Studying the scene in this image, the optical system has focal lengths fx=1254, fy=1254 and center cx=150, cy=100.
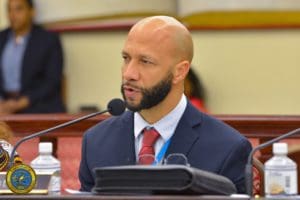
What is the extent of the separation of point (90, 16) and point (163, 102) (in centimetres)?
440

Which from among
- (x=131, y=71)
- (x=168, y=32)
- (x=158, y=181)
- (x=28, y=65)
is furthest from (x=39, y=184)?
(x=28, y=65)

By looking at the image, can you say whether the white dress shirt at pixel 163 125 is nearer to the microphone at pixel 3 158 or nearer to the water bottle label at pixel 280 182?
the microphone at pixel 3 158

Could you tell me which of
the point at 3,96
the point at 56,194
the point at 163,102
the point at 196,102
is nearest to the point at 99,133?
the point at 163,102

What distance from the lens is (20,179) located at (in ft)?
12.7

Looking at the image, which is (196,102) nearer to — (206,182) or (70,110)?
(70,110)

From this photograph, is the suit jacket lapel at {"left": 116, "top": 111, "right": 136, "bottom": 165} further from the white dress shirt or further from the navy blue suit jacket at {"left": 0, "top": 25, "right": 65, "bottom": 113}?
the navy blue suit jacket at {"left": 0, "top": 25, "right": 65, "bottom": 113}

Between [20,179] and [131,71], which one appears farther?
[131,71]

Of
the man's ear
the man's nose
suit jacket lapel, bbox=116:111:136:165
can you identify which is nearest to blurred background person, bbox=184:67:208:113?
suit jacket lapel, bbox=116:111:136:165

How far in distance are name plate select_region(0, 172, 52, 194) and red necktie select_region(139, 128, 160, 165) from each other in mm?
499

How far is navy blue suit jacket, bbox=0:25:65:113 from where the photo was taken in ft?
27.3

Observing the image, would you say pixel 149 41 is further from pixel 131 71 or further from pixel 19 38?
pixel 19 38

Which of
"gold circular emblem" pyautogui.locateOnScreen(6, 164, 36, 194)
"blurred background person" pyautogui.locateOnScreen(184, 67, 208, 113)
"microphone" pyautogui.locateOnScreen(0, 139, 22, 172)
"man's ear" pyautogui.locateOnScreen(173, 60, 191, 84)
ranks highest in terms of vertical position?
"man's ear" pyautogui.locateOnScreen(173, 60, 191, 84)

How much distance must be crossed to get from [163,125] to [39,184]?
2.43ft

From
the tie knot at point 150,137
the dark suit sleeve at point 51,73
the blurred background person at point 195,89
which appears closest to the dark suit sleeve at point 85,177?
the tie knot at point 150,137
